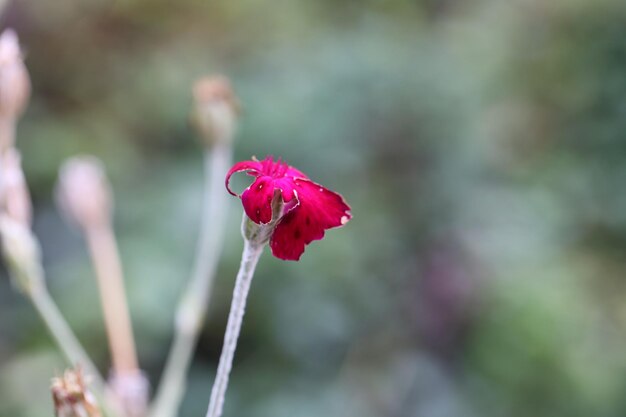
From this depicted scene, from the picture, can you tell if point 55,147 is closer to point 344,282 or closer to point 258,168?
point 344,282

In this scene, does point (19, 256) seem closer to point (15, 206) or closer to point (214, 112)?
point (15, 206)

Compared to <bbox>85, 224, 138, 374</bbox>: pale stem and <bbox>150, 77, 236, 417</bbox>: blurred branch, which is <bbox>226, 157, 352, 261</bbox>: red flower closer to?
<bbox>150, 77, 236, 417</bbox>: blurred branch

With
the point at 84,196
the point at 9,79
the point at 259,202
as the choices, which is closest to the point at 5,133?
the point at 9,79

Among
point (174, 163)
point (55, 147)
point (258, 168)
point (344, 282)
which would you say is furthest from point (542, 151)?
point (258, 168)

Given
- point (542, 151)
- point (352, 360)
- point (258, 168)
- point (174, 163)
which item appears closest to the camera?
point (258, 168)

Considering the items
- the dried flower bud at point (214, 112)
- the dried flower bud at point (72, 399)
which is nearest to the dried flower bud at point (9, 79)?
the dried flower bud at point (214, 112)

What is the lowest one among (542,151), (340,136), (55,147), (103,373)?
(103,373)
